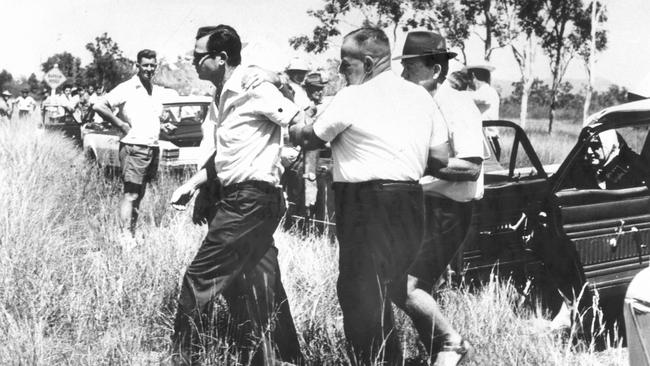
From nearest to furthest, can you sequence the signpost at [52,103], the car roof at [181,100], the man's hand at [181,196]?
the man's hand at [181,196], the car roof at [181,100], the signpost at [52,103]

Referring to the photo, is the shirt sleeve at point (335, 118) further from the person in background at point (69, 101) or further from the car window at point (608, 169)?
the person in background at point (69, 101)

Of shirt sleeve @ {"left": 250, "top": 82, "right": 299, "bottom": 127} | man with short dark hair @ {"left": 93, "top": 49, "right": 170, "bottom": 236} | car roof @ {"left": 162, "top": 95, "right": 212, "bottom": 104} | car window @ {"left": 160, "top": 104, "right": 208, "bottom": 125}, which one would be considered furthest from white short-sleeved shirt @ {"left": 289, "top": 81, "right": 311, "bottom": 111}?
shirt sleeve @ {"left": 250, "top": 82, "right": 299, "bottom": 127}

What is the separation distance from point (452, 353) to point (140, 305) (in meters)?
1.85

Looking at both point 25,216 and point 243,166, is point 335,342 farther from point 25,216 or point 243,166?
point 25,216

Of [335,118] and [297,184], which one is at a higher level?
[335,118]

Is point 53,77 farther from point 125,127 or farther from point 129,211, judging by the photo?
point 129,211

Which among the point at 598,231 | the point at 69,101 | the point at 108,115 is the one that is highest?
the point at 108,115

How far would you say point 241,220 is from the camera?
12.6ft

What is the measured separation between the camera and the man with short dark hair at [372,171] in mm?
3590

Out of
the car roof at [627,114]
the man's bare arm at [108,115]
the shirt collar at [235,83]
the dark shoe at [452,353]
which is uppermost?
the shirt collar at [235,83]

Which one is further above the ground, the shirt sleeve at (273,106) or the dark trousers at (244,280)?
the shirt sleeve at (273,106)

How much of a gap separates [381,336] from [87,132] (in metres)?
10.2

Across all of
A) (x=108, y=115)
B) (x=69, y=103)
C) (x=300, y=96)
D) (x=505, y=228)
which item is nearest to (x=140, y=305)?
(x=505, y=228)

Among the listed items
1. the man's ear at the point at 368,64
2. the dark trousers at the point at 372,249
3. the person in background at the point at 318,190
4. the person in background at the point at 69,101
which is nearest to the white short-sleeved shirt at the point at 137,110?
the person in background at the point at 318,190
